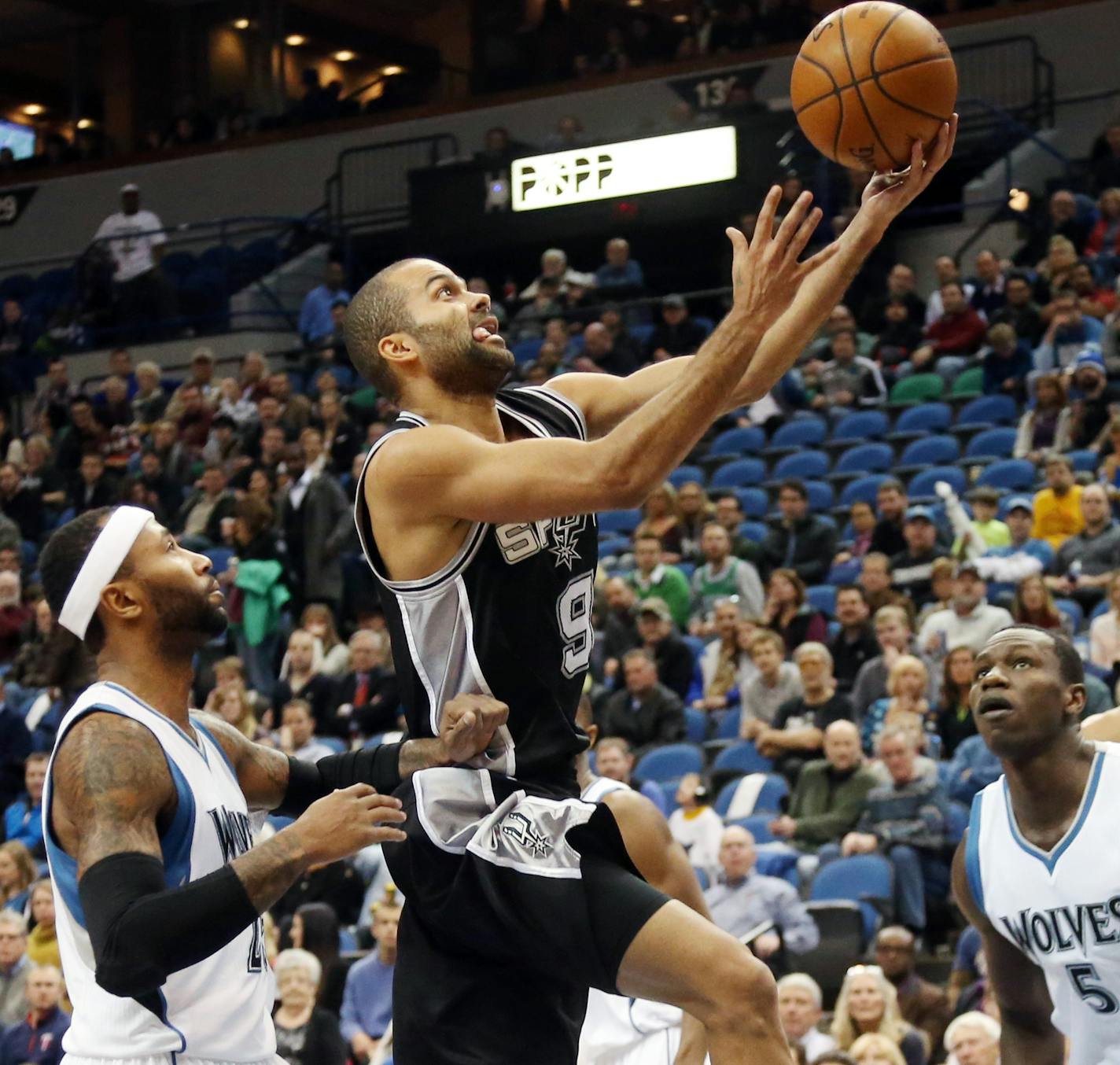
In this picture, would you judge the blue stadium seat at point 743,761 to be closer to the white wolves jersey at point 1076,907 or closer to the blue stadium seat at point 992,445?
the blue stadium seat at point 992,445

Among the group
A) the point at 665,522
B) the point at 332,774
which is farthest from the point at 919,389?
the point at 332,774

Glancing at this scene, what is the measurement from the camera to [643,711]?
10820 mm

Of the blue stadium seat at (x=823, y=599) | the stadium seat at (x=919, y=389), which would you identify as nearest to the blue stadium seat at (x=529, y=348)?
the stadium seat at (x=919, y=389)

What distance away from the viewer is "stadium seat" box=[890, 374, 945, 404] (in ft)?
46.4

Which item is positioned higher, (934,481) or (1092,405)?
(1092,405)

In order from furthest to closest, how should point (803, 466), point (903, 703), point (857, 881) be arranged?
point (803, 466) → point (903, 703) → point (857, 881)

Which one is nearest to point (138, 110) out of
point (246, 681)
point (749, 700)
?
point (246, 681)

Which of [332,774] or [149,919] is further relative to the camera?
[332,774]

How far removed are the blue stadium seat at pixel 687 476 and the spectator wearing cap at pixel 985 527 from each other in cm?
308

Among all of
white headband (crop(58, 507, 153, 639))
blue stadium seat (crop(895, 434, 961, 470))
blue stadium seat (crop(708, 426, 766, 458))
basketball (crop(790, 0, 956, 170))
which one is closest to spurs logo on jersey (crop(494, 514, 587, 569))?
white headband (crop(58, 507, 153, 639))

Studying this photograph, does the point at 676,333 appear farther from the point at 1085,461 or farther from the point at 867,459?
the point at 1085,461

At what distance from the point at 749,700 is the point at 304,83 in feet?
50.0

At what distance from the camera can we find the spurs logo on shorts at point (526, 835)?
3896mm

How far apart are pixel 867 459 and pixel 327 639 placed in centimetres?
395
